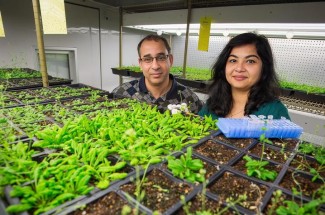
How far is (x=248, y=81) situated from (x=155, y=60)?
82cm

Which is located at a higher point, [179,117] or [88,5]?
[88,5]

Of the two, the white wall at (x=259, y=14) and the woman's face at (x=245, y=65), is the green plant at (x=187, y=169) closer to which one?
the woman's face at (x=245, y=65)

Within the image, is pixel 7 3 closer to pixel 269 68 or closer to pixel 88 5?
pixel 88 5

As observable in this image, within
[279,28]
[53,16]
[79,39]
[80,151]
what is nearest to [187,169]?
[80,151]

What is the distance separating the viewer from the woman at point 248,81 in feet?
4.84

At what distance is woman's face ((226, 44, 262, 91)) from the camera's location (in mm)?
1470

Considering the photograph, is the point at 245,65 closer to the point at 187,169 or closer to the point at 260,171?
the point at 260,171

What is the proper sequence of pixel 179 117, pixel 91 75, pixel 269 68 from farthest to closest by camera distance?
pixel 91 75
pixel 269 68
pixel 179 117

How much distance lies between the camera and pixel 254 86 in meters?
1.59

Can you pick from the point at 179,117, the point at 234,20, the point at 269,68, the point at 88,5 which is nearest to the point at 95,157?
the point at 179,117

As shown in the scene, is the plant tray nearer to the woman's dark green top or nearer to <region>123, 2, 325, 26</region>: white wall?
the woman's dark green top

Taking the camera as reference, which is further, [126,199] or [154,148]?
[154,148]

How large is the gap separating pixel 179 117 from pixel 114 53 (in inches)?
110

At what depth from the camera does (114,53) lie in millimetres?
3662
